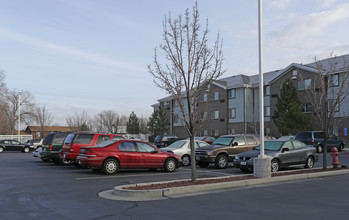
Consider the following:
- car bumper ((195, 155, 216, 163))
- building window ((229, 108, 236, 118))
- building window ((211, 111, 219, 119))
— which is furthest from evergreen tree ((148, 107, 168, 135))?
car bumper ((195, 155, 216, 163))

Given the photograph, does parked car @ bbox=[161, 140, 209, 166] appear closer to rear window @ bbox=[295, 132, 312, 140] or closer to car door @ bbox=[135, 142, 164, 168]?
car door @ bbox=[135, 142, 164, 168]

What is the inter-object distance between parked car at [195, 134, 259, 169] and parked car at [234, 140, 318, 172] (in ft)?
5.22

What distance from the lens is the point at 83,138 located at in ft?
56.1

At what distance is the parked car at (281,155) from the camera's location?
14.8 meters

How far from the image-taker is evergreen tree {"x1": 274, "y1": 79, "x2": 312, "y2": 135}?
38281 millimetres

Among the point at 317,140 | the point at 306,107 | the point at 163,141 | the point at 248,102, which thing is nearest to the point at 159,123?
the point at 248,102

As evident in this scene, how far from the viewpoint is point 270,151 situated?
1524 centimetres

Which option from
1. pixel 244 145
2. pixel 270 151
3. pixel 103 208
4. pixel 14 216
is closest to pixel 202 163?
pixel 244 145

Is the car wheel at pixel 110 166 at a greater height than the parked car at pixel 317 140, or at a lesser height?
lesser

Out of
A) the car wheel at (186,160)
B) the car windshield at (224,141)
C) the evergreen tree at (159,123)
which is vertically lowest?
the car wheel at (186,160)

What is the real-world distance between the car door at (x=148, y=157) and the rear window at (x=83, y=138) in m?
3.26

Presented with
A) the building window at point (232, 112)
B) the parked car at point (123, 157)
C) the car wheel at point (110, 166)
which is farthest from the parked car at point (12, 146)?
the car wheel at point (110, 166)

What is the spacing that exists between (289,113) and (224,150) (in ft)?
78.9

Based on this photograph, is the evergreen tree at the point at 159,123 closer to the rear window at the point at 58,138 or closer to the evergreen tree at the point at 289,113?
the evergreen tree at the point at 289,113
